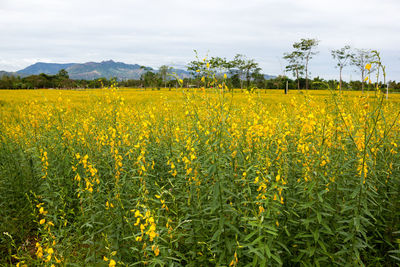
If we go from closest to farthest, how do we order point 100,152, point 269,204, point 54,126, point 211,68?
1. point 269,204
2. point 211,68
3. point 100,152
4. point 54,126

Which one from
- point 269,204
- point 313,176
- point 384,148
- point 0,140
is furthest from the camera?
point 0,140

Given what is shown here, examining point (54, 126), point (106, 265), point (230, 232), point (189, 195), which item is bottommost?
point (106, 265)

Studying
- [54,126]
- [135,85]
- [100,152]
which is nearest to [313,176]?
[100,152]

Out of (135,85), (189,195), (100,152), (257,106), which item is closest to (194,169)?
(189,195)

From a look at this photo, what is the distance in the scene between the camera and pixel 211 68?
3348 mm

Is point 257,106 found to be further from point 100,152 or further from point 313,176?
point 100,152

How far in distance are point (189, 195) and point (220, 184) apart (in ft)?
1.71

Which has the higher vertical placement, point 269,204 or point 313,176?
point 313,176

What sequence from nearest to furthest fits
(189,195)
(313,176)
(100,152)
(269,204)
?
(269,204)
(313,176)
(189,195)
(100,152)

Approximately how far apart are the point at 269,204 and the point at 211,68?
1.93 m

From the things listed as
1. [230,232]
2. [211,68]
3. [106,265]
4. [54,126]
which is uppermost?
[211,68]

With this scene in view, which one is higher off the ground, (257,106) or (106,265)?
(257,106)

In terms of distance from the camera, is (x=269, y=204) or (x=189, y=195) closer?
(x=269, y=204)

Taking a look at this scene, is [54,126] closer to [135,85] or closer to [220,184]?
[220,184]
